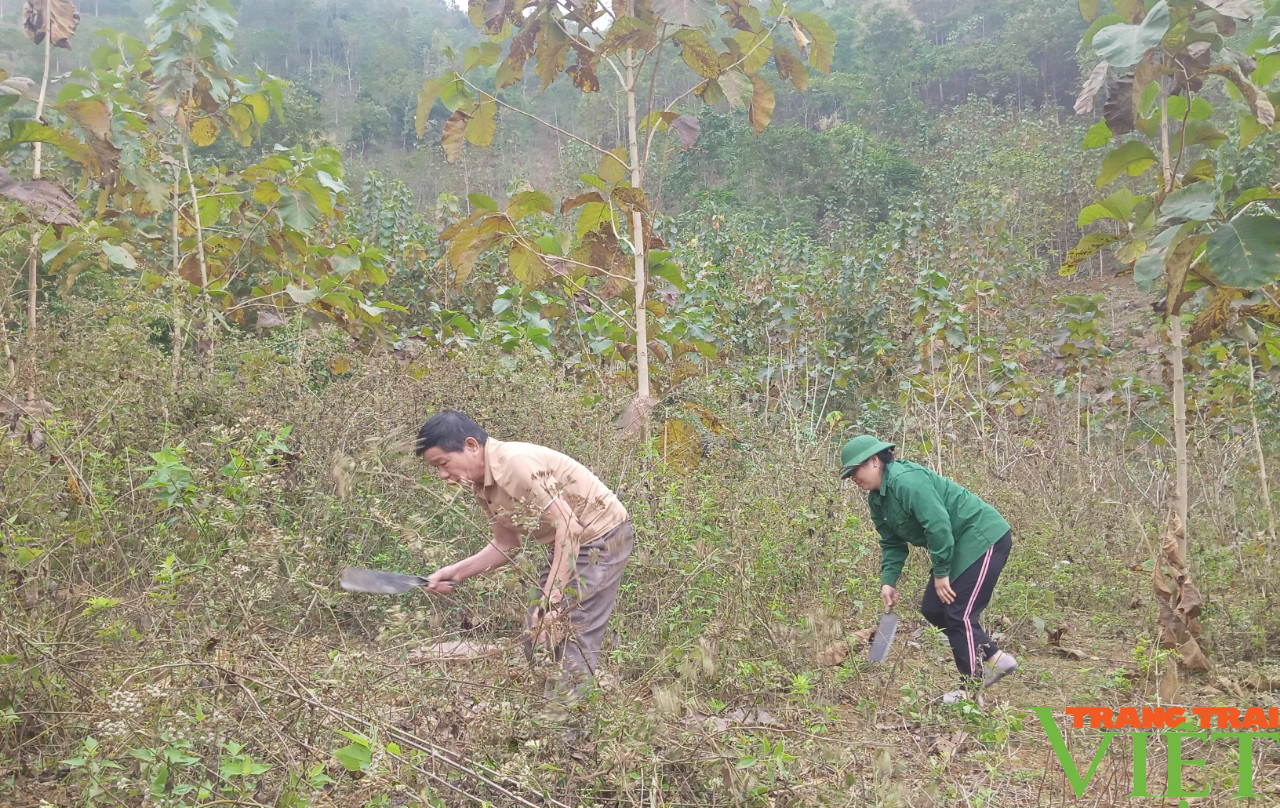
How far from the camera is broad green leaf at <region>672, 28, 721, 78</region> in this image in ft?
14.3

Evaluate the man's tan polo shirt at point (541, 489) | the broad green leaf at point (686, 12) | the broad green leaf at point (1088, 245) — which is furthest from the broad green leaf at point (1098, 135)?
the man's tan polo shirt at point (541, 489)

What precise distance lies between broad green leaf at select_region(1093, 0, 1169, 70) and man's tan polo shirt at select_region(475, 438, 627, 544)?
7.79ft

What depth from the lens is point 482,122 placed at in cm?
468

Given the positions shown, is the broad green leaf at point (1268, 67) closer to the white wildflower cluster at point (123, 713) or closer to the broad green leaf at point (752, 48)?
the broad green leaf at point (752, 48)

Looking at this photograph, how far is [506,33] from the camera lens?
180 inches

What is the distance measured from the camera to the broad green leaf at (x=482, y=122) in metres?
4.64

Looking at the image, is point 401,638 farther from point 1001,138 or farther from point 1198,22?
point 1001,138

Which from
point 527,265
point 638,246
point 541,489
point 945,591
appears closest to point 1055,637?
point 945,591

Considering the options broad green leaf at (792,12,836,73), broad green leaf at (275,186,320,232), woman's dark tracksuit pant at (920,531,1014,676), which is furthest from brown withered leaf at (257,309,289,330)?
woman's dark tracksuit pant at (920,531,1014,676)

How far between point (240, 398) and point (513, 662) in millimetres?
2211

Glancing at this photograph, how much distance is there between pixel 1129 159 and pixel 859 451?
5.33ft

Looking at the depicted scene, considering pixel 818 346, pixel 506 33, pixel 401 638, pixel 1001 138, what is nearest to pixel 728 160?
pixel 1001 138

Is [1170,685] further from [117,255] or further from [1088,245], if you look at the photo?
[117,255]

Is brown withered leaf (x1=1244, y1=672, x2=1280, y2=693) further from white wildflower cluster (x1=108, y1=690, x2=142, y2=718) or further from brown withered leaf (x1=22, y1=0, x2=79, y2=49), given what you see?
brown withered leaf (x1=22, y1=0, x2=79, y2=49)
